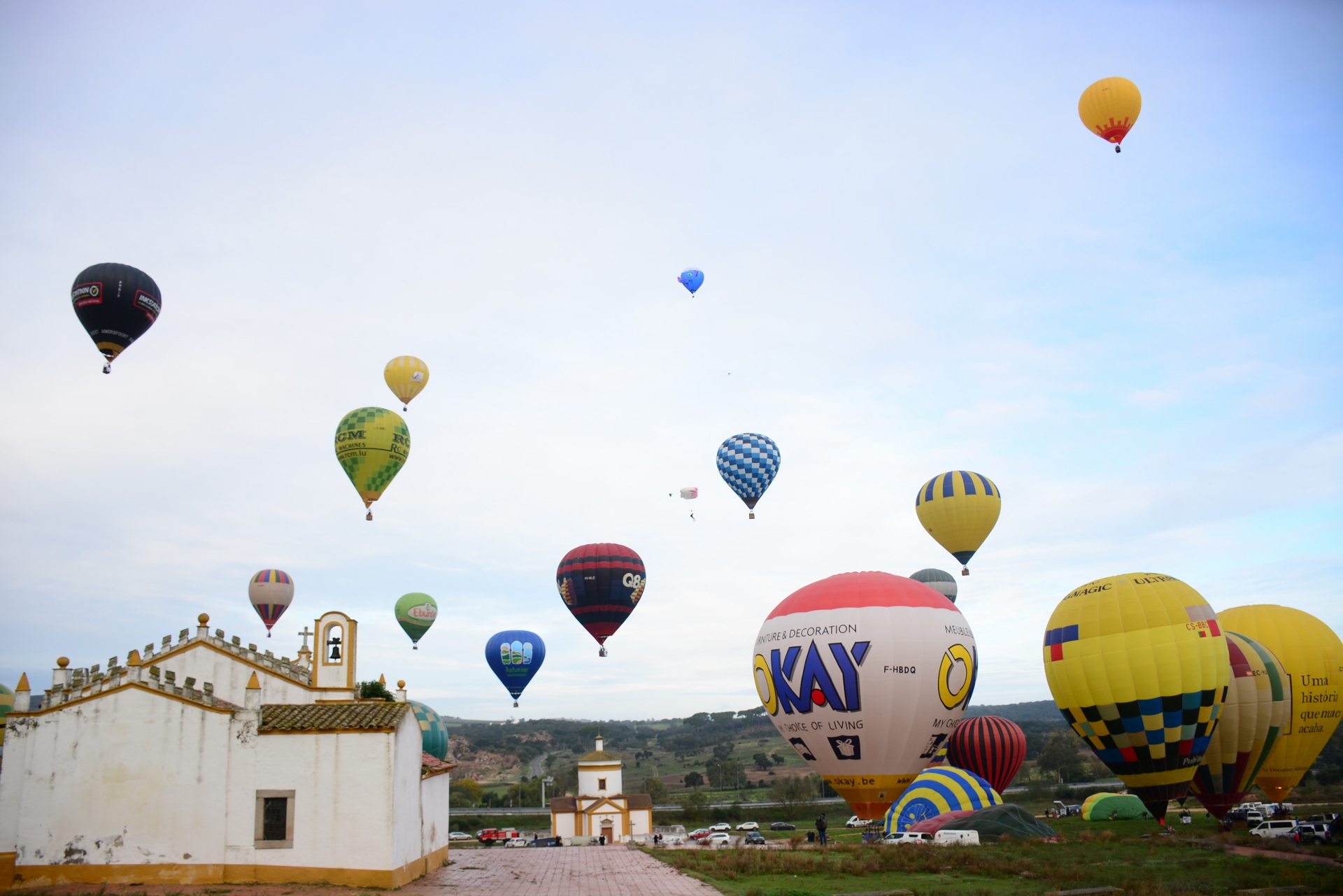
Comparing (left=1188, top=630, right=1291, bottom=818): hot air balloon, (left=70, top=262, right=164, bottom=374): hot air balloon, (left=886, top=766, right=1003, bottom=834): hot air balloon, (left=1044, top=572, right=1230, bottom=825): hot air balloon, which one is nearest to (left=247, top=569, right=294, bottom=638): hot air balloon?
(left=70, top=262, right=164, bottom=374): hot air balloon

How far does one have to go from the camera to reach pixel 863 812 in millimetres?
34938

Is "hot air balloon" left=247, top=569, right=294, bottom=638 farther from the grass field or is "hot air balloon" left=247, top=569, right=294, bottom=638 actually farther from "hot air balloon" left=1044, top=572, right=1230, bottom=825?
"hot air balloon" left=1044, top=572, right=1230, bottom=825

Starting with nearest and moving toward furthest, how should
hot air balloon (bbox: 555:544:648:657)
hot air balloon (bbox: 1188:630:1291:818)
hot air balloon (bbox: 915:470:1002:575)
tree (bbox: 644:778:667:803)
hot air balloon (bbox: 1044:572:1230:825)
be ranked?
hot air balloon (bbox: 1044:572:1230:825) → hot air balloon (bbox: 1188:630:1291:818) → hot air balloon (bbox: 915:470:1002:575) → hot air balloon (bbox: 555:544:648:657) → tree (bbox: 644:778:667:803)

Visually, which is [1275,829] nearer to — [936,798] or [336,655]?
[936,798]

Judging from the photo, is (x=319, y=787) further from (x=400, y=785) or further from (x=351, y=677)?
(x=351, y=677)

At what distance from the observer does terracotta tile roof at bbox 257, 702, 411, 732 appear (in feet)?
76.0

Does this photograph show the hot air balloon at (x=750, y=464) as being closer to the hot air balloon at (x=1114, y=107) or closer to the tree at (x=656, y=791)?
the hot air balloon at (x=1114, y=107)

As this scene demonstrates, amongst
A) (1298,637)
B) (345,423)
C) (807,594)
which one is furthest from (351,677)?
(1298,637)

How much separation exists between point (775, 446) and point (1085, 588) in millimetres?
16956

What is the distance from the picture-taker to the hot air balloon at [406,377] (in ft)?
141

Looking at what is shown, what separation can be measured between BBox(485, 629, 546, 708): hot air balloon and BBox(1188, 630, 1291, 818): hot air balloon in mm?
34851

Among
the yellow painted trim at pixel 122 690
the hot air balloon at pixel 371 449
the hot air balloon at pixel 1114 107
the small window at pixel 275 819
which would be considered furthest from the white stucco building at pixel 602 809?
the hot air balloon at pixel 1114 107

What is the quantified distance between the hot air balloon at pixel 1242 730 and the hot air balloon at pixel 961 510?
1066cm

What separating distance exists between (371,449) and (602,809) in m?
26.1
